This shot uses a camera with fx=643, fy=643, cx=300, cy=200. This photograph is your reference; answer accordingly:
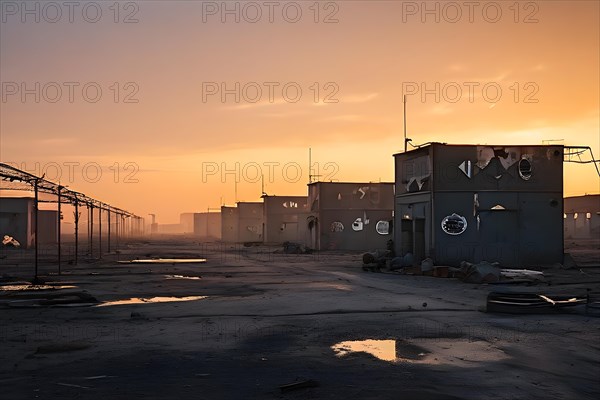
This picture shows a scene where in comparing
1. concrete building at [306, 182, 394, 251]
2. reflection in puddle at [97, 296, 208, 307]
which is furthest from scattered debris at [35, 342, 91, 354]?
concrete building at [306, 182, 394, 251]

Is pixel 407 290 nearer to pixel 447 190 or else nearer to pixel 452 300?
pixel 452 300

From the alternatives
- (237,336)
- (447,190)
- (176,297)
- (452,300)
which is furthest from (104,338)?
(447,190)

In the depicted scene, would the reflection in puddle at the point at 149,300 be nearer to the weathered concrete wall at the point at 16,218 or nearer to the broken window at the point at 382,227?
the broken window at the point at 382,227

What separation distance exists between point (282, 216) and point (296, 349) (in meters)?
76.9

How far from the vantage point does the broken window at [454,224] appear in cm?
3222

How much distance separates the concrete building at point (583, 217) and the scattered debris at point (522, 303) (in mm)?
85566

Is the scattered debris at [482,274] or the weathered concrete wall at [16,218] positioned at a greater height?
the weathered concrete wall at [16,218]

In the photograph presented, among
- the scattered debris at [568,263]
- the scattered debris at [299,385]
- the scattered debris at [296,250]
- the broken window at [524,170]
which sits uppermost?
the broken window at [524,170]

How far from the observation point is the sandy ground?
825cm

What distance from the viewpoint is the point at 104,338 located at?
11867 mm

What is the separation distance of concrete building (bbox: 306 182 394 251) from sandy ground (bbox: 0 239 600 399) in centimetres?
4122

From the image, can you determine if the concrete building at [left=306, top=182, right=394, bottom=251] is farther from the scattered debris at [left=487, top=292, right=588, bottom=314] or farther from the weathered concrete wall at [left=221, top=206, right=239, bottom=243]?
the weathered concrete wall at [left=221, top=206, right=239, bottom=243]

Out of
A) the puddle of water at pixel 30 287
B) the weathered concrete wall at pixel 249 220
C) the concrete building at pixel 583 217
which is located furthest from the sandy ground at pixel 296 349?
the weathered concrete wall at pixel 249 220

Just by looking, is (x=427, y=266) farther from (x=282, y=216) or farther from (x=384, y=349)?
(x=282, y=216)
